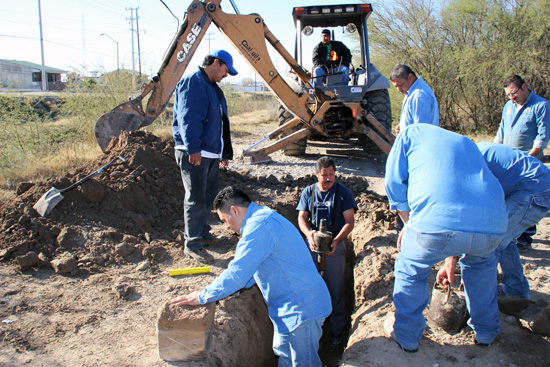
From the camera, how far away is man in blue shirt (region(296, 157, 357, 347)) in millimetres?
4066

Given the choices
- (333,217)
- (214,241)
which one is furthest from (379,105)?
(214,241)

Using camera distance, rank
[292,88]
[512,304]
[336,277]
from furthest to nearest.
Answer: [292,88]
[336,277]
[512,304]

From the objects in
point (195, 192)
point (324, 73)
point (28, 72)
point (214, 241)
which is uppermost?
point (28, 72)

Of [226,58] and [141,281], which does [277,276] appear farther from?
[226,58]

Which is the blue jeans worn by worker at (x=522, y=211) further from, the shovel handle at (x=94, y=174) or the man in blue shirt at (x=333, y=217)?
the shovel handle at (x=94, y=174)

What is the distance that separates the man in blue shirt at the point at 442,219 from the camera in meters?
2.46

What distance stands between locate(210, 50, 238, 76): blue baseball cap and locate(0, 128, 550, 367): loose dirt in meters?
1.90

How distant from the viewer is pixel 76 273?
3971 mm

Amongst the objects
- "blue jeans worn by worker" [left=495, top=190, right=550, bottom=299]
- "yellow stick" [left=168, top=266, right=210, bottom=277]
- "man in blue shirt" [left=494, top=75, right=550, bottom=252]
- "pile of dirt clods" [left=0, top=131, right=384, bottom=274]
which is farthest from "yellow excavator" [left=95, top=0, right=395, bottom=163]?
"blue jeans worn by worker" [left=495, top=190, right=550, bottom=299]

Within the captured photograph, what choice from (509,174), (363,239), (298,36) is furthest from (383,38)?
(509,174)

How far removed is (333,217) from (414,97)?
57.1 inches

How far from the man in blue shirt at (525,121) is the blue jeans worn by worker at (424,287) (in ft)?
6.40

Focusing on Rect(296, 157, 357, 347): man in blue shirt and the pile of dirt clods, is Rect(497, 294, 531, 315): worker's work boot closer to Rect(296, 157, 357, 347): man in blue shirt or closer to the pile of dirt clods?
Rect(296, 157, 357, 347): man in blue shirt

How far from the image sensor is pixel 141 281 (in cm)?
391
